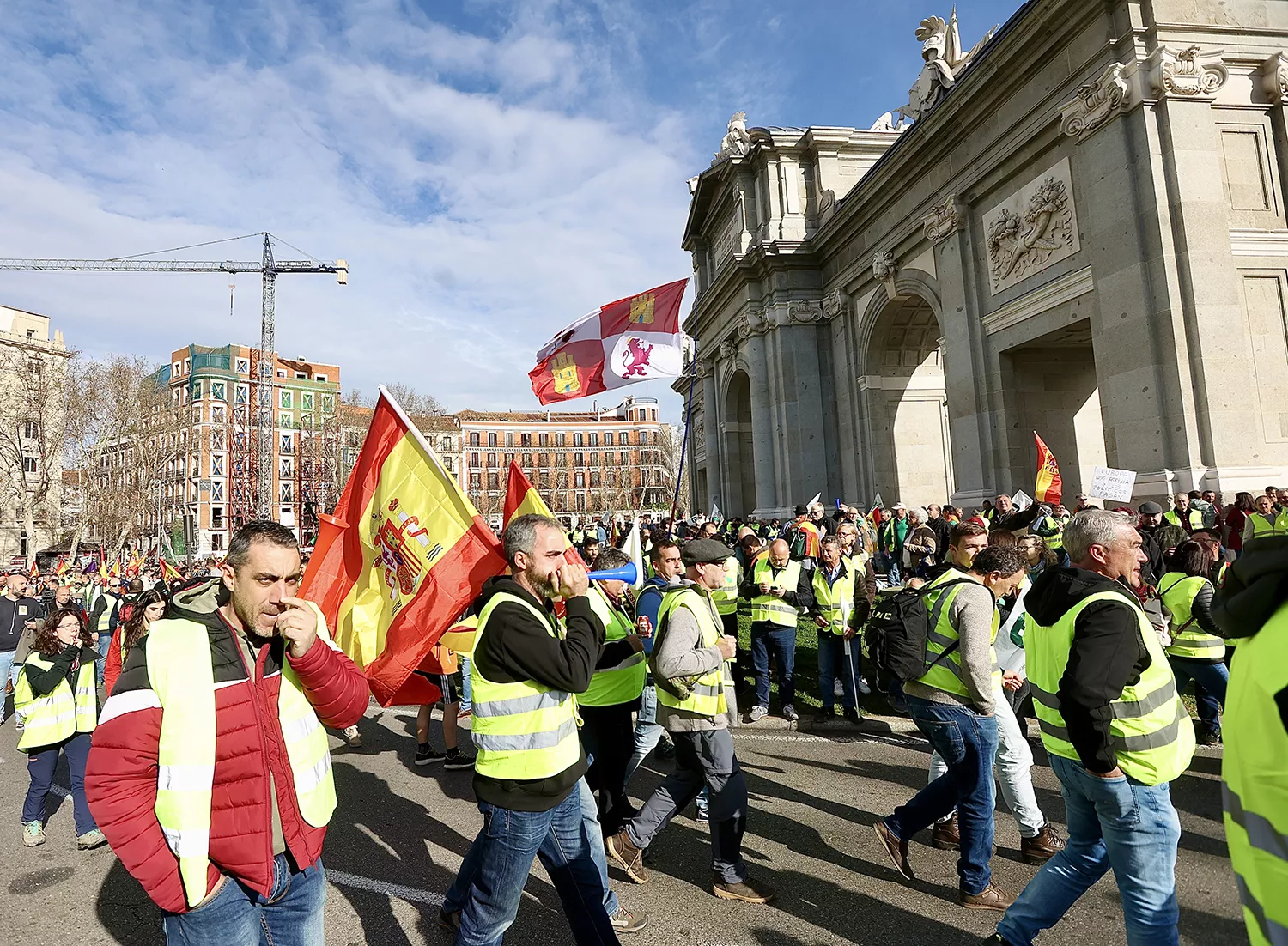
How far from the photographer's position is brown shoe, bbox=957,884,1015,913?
375 centimetres

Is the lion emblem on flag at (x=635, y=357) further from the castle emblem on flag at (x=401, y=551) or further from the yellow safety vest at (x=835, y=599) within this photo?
the castle emblem on flag at (x=401, y=551)

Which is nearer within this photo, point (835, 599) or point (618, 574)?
point (618, 574)

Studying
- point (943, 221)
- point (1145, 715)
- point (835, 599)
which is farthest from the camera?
point (943, 221)

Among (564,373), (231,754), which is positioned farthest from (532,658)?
(564,373)

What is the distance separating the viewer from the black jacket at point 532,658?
8.92ft

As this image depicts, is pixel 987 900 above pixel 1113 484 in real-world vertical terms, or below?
below

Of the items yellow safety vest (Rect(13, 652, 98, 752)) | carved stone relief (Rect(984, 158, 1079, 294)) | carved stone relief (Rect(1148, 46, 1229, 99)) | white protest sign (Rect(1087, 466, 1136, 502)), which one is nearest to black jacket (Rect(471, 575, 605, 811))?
yellow safety vest (Rect(13, 652, 98, 752))

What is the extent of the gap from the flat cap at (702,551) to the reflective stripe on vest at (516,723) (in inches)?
58.4

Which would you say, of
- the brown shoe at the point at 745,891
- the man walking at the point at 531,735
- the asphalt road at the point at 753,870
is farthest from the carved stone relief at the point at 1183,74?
the man walking at the point at 531,735

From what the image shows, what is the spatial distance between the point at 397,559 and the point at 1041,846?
4.07 m

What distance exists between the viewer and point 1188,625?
5.58 m

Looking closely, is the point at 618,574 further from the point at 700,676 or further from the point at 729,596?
the point at 729,596

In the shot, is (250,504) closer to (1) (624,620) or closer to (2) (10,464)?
(2) (10,464)

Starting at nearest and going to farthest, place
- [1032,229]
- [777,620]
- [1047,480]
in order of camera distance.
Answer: [777,620]
[1047,480]
[1032,229]
